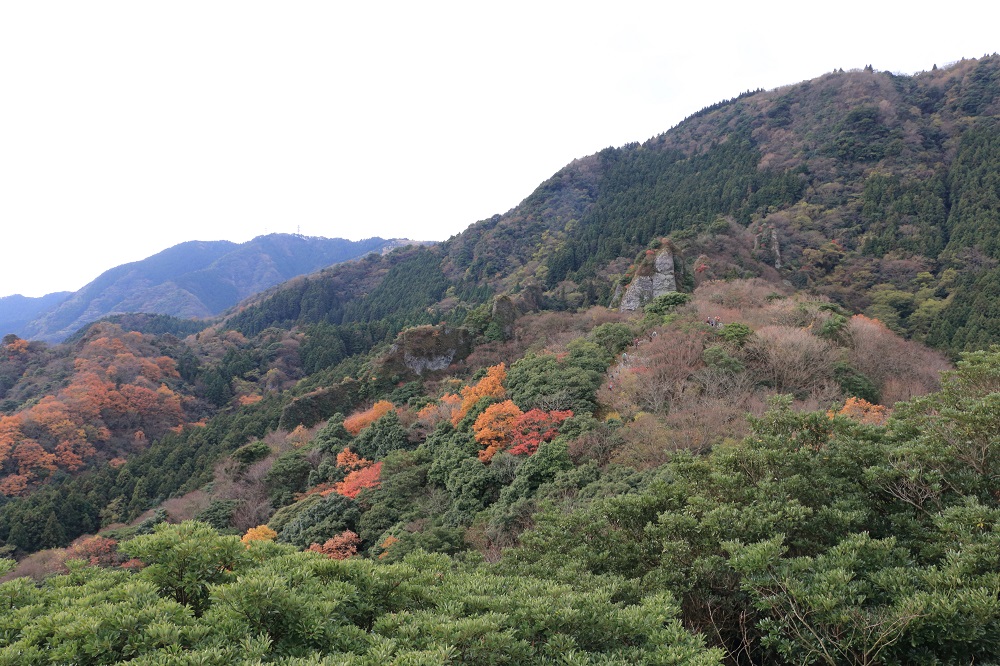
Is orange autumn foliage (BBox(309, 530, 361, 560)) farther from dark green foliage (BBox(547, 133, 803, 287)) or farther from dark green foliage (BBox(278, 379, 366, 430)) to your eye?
dark green foliage (BBox(547, 133, 803, 287))

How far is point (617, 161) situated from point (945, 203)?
2395 inches

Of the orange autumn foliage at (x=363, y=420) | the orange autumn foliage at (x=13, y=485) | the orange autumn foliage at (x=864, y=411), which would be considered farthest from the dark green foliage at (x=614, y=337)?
the orange autumn foliage at (x=13, y=485)

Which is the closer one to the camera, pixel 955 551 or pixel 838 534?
pixel 955 551

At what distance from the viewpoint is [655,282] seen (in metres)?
39.8

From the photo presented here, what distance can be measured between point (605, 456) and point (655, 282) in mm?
24878

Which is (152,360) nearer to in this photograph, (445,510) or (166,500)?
(166,500)

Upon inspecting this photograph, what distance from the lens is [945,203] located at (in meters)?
49.3

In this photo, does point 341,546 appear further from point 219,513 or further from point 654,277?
point 654,277

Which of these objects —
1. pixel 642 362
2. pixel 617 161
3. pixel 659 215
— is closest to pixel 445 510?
pixel 642 362

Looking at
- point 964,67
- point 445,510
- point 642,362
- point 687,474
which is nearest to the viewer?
point 687,474

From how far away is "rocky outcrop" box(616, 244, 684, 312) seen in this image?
3956cm

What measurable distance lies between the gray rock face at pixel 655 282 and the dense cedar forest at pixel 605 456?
75 centimetres

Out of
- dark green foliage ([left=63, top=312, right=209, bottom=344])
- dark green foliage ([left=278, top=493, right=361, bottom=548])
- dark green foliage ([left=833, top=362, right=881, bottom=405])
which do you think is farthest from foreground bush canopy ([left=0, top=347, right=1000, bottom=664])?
dark green foliage ([left=63, top=312, right=209, bottom=344])

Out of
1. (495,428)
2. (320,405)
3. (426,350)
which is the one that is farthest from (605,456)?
(320,405)
